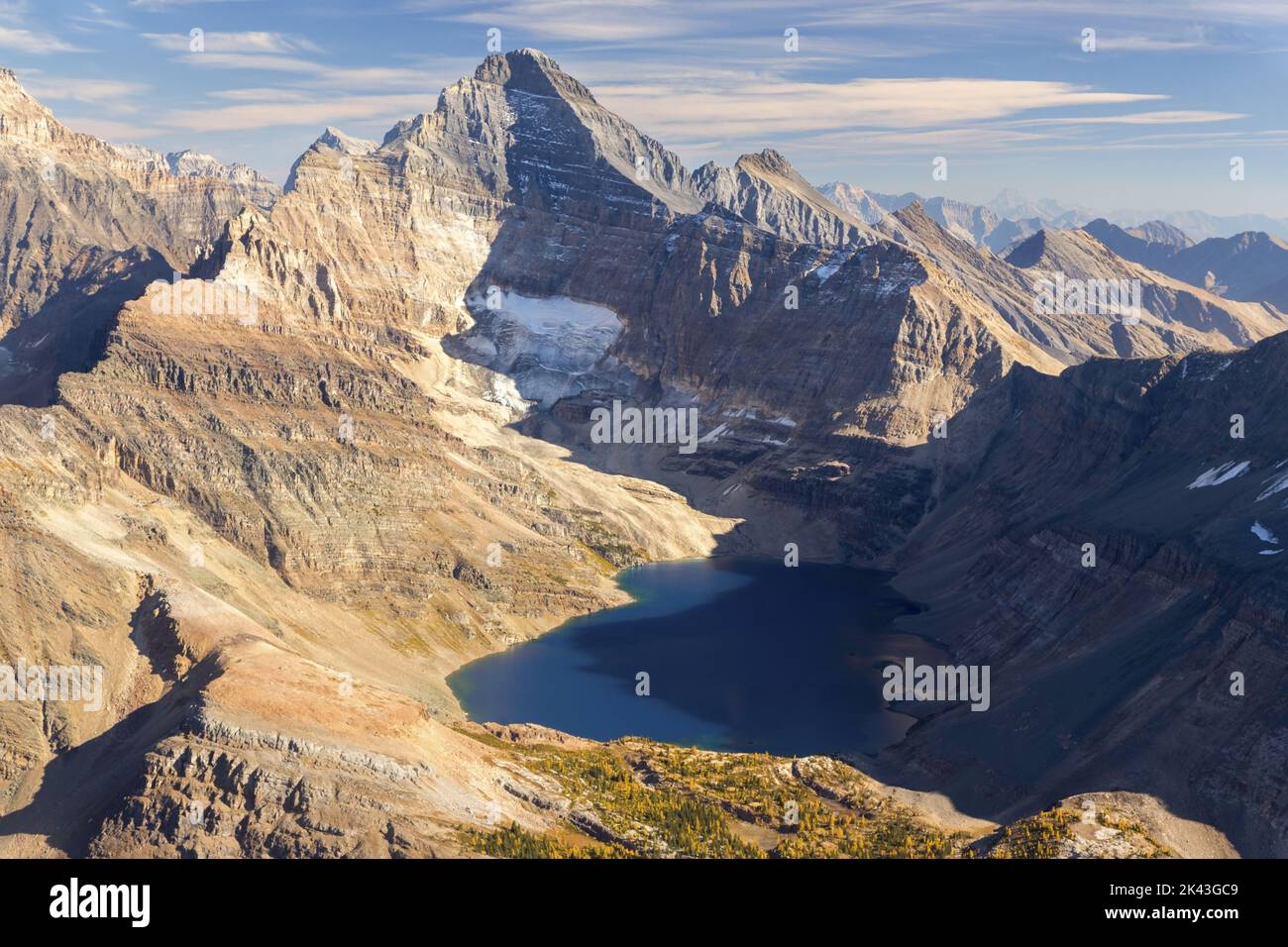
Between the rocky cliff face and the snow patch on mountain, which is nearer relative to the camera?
the rocky cliff face

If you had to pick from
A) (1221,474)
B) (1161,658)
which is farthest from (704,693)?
(1221,474)

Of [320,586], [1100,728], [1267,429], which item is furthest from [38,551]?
[1267,429]

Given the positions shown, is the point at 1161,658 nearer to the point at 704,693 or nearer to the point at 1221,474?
the point at 1221,474

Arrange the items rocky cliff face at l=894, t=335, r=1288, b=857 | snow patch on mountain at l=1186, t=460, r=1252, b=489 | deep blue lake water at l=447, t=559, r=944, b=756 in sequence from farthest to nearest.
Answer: snow patch on mountain at l=1186, t=460, r=1252, b=489 < deep blue lake water at l=447, t=559, r=944, b=756 < rocky cliff face at l=894, t=335, r=1288, b=857

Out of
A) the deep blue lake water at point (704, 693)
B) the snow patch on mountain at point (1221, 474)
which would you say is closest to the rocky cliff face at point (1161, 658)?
the snow patch on mountain at point (1221, 474)

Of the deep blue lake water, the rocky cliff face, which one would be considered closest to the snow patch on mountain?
the rocky cliff face

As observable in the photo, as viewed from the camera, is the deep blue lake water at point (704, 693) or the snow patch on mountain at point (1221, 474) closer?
the deep blue lake water at point (704, 693)

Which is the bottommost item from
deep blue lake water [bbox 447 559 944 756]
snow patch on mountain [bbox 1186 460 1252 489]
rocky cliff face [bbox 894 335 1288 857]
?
deep blue lake water [bbox 447 559 944 756]

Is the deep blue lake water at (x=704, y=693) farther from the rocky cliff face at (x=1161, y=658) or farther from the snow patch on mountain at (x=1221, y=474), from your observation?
the snow patch on mountain at (x=1221, y=474)

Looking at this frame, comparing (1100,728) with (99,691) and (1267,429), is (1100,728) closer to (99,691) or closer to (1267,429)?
(1267,429)

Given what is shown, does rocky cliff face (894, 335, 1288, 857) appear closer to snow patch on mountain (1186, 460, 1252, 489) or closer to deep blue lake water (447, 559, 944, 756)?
snow patch on mountain (1186, 460, 1252, 489)

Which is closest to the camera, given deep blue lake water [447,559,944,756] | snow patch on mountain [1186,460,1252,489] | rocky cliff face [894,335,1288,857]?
rocky cliff face [894,335,1288,857]
